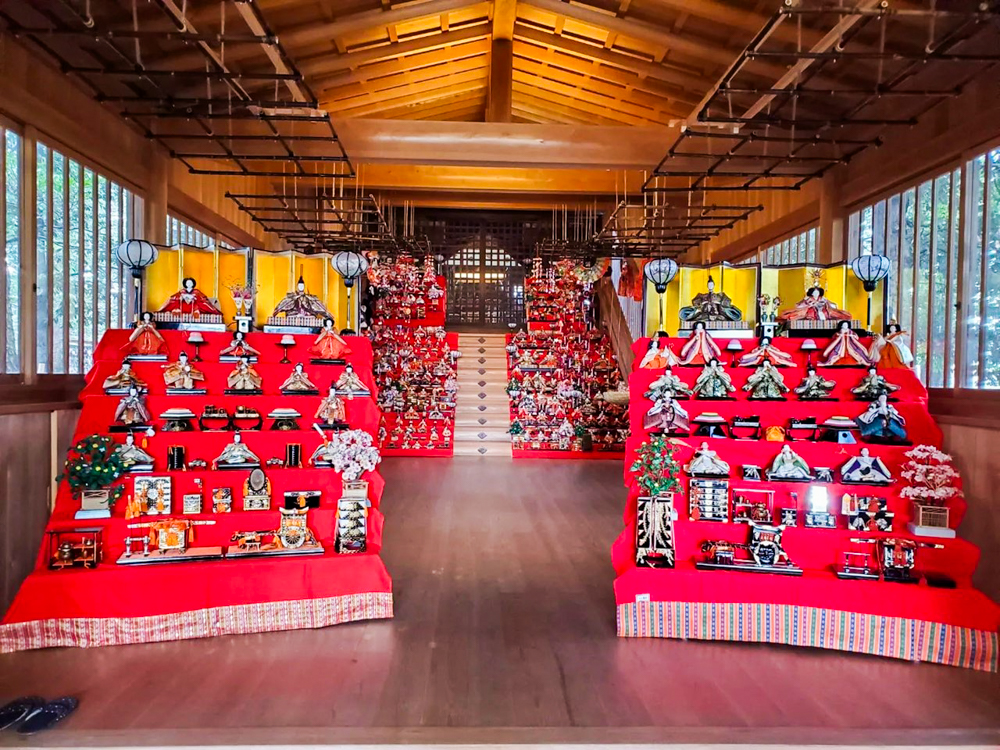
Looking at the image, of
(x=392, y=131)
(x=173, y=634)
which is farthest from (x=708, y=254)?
(x=173, y=634)

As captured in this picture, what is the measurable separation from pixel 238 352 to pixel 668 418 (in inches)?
118

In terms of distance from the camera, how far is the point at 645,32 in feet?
23.2

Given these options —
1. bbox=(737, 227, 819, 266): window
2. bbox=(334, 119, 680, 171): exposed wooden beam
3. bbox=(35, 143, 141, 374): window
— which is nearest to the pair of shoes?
bbox=(35, 143, 141, 374): window

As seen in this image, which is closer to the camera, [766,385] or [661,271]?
[766,385]

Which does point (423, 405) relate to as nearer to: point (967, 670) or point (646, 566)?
point (646, 566)

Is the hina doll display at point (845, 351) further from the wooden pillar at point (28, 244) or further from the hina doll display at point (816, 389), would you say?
the wooden pillar at point (28, 244)

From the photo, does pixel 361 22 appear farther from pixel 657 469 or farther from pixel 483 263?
pixel 483 263

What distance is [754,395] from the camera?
185 inches

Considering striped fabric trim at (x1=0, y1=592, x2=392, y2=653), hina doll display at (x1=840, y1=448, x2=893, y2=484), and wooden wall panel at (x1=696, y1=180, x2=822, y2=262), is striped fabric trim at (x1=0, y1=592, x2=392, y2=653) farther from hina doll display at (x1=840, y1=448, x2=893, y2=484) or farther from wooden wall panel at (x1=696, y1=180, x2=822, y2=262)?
wooden wall panel at (x1=696, y1=180, x2=822, y2=262)

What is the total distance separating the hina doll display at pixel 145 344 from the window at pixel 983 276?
5.64 m

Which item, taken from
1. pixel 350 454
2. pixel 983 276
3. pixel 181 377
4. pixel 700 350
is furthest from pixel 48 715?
pixel 983 276

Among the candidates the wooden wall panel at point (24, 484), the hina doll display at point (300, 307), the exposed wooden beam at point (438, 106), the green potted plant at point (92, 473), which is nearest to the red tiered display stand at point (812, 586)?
the hina doll display at point (300, 307)

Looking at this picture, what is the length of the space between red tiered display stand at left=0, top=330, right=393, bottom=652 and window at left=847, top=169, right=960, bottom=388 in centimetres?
431

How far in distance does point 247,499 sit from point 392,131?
16.5 feet
